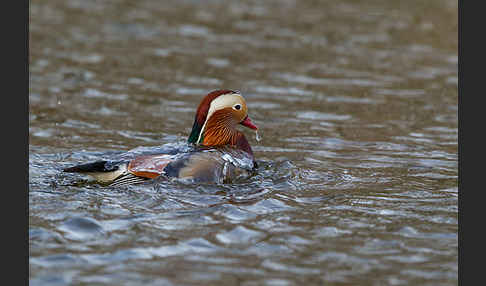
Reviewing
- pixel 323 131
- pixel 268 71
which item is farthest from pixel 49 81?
pixel 323 131

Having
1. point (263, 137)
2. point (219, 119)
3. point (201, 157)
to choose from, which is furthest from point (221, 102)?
point (263, 137)

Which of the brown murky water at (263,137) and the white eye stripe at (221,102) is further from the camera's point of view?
the white eye stripe at (221,102)

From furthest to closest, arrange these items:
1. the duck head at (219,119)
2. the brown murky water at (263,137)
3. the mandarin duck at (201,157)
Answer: the duck head at (219,119) < the mandarin duck at (201,157) < the brown murky water at (263,137)

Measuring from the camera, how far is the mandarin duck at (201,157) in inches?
317

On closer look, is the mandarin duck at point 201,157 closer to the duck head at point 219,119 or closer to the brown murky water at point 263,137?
the duck head at point 219,119

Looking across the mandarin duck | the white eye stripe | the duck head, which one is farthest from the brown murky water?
the white eye stripe

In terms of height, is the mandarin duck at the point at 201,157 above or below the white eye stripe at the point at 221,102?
below

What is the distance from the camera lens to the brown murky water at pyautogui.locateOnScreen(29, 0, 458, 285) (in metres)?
6.27

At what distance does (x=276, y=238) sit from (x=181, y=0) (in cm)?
1246

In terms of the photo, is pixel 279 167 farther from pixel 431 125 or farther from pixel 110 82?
pixel 110 82

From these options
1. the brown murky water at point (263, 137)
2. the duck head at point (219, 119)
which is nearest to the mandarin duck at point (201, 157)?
the duck head at point (219, 119)

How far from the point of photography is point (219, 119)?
359 inches

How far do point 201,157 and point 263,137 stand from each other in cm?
264

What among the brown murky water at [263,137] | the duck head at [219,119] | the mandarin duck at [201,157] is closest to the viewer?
the brown murky water at [263,137]
